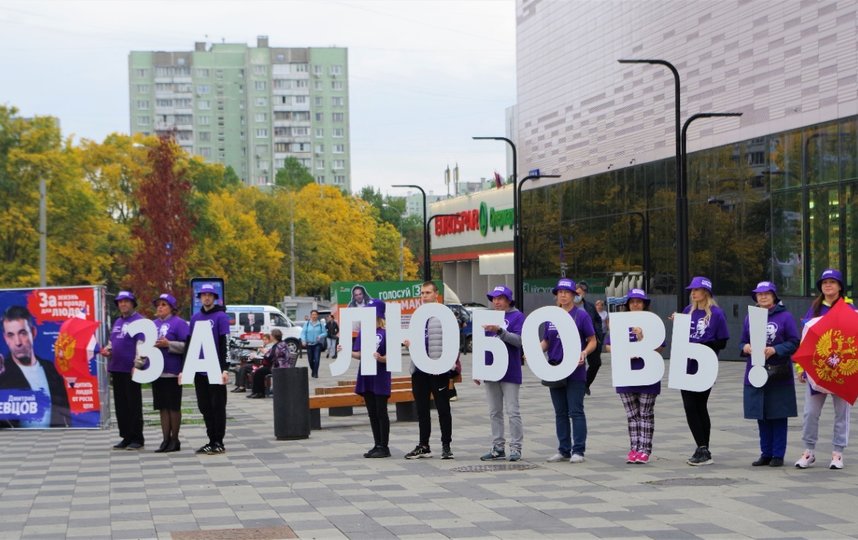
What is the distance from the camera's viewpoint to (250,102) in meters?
174

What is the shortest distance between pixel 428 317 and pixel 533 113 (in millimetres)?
47018

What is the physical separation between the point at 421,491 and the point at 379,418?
317 centimetres

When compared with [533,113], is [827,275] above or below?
below

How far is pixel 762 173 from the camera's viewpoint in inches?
1515

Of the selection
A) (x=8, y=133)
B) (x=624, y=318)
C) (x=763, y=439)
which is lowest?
(x=763, y=439)

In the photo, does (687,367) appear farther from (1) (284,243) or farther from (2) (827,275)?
(1) (284,243)

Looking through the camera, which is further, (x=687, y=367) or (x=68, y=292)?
(x=68, y=292)

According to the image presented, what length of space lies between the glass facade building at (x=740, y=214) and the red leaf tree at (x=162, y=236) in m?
15.2

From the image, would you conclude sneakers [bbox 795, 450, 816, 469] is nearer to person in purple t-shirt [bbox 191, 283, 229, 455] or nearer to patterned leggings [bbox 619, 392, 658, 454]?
patterned leggings [bbox 619, 392, 658, 454]

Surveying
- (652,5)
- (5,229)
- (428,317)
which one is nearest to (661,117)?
(652,5)

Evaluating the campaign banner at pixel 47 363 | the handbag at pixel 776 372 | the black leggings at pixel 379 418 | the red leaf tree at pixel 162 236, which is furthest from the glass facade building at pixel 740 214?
the handbag at pixel 776 372

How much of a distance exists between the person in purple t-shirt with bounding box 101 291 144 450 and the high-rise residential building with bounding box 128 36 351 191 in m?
158

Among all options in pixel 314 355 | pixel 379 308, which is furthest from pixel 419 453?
pixel 314 355

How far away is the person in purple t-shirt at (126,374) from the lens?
1661 cm
